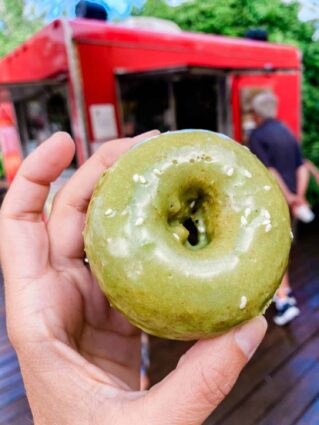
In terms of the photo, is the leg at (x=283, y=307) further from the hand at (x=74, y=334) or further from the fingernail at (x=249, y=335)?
the fingernail at (x=249, y=335)

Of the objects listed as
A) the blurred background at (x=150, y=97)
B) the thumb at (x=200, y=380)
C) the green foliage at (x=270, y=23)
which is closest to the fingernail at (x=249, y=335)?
the thumb at (x=200, y=380)

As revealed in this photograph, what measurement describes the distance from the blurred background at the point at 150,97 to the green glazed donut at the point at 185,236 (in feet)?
3.35

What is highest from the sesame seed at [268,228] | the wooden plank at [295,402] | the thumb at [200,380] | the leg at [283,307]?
the sesame seed at [268,228]

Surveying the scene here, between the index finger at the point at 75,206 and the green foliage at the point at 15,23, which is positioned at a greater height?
the green foliage at the point at 15,23

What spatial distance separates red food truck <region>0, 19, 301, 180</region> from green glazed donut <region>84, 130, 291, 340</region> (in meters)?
2.69

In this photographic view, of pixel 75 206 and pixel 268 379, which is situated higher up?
pixel 75 206

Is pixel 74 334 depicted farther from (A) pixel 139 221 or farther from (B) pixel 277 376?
(B) pixel 277 376

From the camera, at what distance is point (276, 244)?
1033 mm

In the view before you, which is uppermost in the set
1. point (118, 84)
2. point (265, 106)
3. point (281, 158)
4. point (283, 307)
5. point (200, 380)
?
point (118, 84)

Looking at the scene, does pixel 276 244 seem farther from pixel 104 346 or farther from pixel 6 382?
pixel 6 382

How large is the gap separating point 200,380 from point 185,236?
36 cm

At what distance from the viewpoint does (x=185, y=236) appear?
42.3 inches

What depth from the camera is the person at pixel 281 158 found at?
3.65m

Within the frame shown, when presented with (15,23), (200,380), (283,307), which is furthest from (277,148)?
(15,23)
